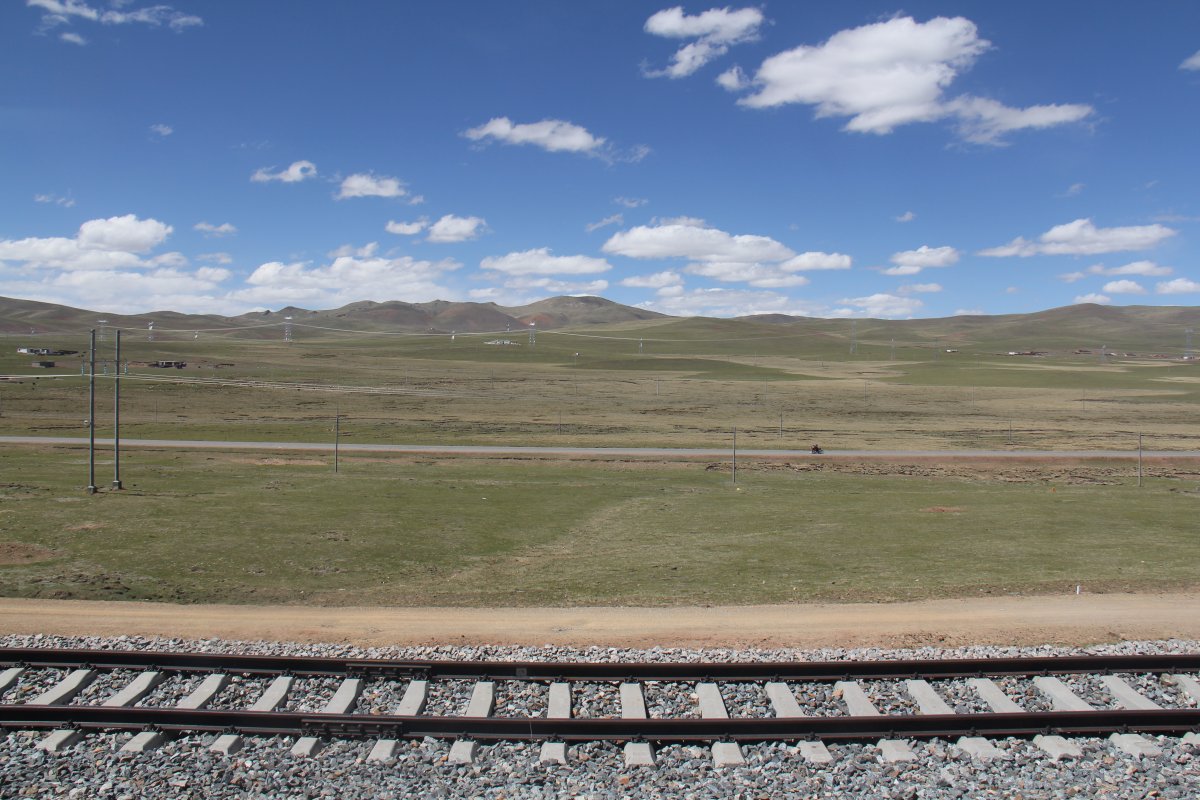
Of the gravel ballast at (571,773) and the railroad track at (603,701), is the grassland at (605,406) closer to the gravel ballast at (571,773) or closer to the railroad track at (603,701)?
the railroad track at (603,701)

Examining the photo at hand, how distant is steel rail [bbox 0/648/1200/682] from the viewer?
14.1 meters

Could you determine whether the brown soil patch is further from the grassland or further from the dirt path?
the grassland

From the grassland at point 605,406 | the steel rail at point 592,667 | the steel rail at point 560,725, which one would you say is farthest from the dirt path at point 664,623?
the grassland at point 605,406

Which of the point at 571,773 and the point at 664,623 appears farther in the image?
the point at 664,623

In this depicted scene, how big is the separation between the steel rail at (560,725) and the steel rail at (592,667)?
1761 mm

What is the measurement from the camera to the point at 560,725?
12.3 metres

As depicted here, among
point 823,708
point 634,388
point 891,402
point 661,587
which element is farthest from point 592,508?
point 634,388

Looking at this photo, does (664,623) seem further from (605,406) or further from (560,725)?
(605,406)

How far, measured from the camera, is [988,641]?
1719 cm

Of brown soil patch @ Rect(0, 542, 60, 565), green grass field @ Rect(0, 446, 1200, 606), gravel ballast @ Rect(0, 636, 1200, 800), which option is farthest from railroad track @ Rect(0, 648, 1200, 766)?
brown soil patch @ Rect(0, 542, 60, 565)

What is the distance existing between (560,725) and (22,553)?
2096 cm

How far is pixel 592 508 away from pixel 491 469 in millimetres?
15643

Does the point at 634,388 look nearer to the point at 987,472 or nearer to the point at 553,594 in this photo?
→ the point at 987,472

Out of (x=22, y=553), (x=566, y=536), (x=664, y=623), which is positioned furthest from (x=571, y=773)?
(x=22, y=553)
